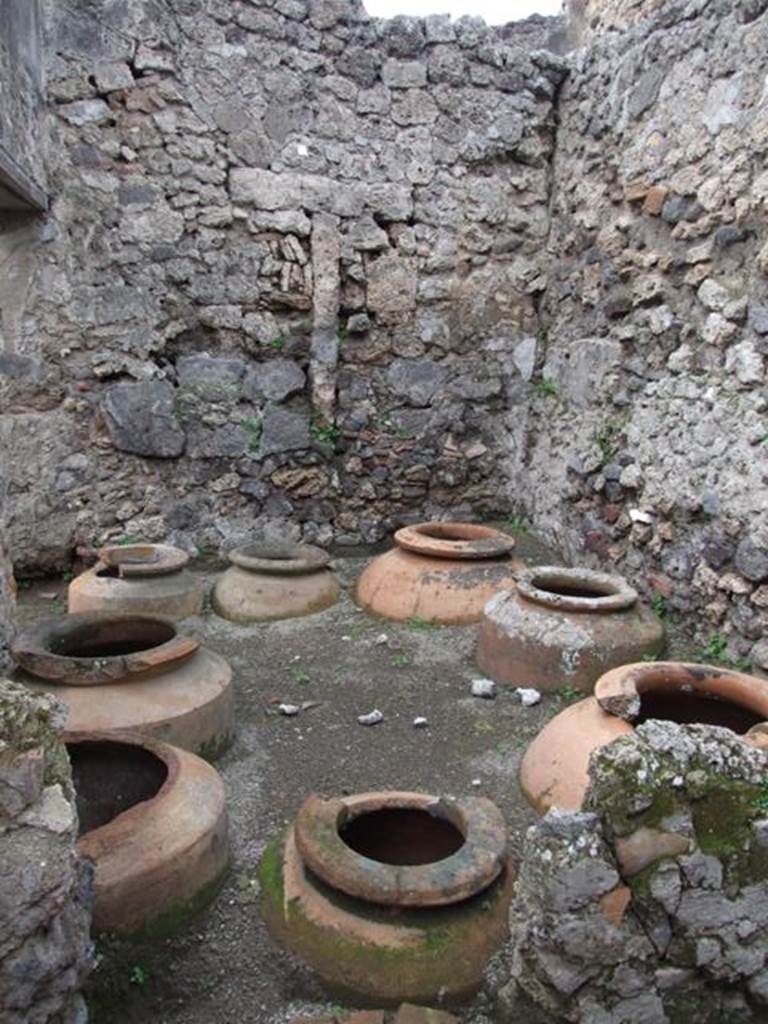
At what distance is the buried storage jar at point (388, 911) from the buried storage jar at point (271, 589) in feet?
8.37

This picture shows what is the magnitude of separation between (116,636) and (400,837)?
5.64 feet

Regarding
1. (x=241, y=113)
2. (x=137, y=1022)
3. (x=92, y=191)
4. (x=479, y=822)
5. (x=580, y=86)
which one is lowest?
(x=137, y=1022)

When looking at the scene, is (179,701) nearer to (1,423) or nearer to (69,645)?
(69,645)

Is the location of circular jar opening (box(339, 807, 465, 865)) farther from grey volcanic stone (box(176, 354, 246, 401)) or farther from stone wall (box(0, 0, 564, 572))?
grey volcanic stone (box(176, 354, 246, 401))

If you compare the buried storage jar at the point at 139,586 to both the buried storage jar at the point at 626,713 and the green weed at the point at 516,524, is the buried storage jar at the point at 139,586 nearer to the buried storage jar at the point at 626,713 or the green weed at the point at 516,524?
the buried storage jar at the point at 626,713

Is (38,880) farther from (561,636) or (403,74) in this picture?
(403,74)

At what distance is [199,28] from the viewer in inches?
212

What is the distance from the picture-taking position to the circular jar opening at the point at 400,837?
2.59 metres

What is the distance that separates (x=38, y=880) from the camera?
63.7 inches

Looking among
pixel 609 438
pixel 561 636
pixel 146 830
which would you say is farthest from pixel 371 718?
pixel 609 438

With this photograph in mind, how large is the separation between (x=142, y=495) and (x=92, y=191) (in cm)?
218

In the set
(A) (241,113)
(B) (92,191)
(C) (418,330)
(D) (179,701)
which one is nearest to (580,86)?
(C) (418,330)

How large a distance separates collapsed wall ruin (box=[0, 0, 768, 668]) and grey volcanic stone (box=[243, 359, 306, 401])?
18mm

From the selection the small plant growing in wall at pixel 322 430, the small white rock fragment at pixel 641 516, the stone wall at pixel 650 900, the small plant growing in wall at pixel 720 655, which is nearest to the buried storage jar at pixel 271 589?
the small plant growing in wall at pixel 322 430
